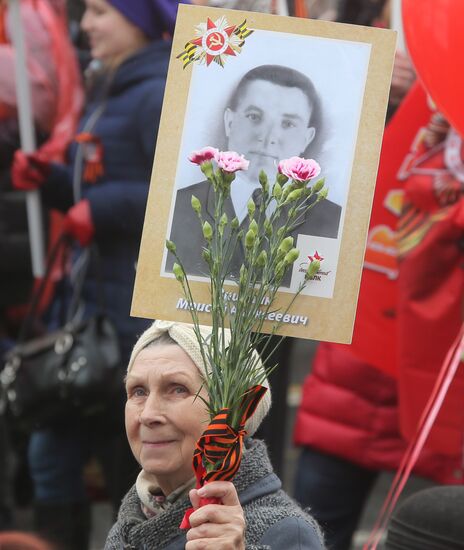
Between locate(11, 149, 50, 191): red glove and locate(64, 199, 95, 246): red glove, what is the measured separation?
0.36 m

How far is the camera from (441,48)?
3.07m

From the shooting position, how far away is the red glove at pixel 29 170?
4707 millimetres

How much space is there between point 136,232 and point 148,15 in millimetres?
696

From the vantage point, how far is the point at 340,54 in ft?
7.97

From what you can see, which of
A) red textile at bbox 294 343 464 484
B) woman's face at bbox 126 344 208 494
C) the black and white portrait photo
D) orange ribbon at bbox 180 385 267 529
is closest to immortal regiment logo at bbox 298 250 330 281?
the black and white portrait photo

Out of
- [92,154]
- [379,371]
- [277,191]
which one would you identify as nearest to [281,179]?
[277,191]

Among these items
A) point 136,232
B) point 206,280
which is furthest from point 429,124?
point 206,280

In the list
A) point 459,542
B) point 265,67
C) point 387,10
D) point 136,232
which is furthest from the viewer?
point 387,10

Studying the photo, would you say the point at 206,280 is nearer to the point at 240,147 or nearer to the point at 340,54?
the point at 240,147

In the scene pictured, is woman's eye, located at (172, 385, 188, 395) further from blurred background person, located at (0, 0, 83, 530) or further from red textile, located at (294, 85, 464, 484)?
blurred background person, located at (0, 0, 83, 530)

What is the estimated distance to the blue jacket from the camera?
14.2ft

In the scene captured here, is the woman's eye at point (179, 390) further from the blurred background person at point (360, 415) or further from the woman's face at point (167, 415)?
the blurred background person at point (360, 415)

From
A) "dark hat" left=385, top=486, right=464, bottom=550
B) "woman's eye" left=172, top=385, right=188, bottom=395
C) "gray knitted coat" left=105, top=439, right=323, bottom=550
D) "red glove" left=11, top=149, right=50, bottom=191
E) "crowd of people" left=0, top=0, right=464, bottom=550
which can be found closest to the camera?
"gray knitted coat" left=105, top=439, right=323, bottom=550

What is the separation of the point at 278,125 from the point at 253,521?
2.29 feet
